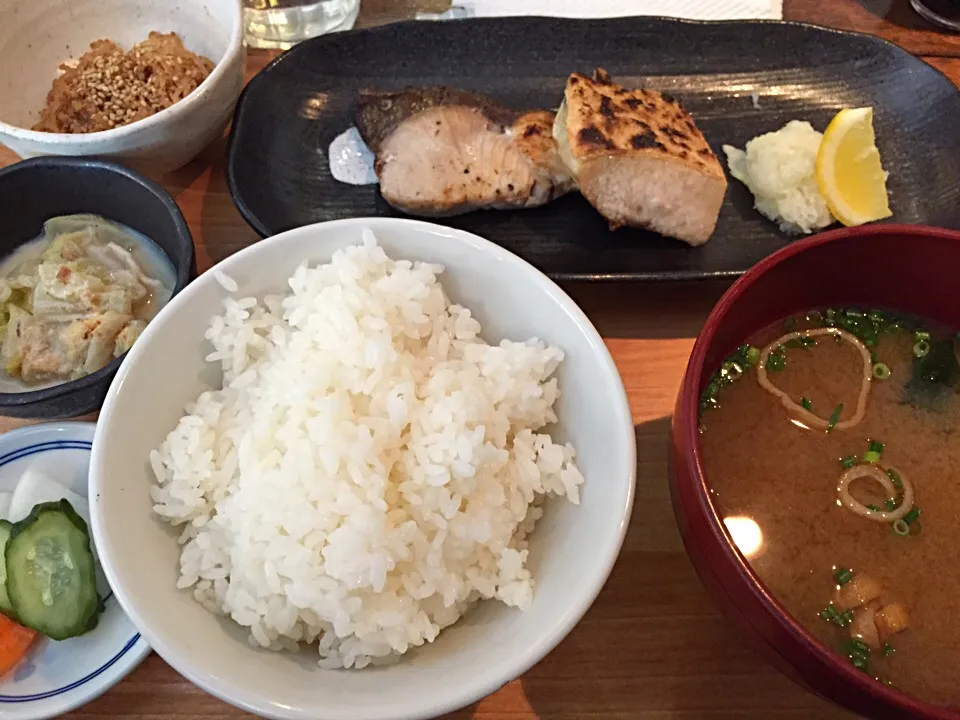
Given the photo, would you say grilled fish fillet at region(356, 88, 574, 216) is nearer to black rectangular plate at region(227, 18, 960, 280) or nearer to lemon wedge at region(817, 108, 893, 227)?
black rectangular plate at region(227, 18, 960, 280)

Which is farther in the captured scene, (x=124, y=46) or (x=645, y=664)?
(x=124, y=46)

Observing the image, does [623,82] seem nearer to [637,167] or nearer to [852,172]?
[637,167]

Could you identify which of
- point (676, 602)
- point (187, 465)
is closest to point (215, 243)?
point (187, 465)

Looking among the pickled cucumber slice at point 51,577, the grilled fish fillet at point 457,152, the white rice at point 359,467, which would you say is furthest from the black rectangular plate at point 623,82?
the pickled cucumber slice at point 51,577

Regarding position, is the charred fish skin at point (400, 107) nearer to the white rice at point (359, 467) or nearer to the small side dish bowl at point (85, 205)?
the small side dish bowl at point (85, 205)

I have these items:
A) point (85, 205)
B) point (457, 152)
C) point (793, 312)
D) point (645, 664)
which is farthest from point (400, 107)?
point (645, 664)

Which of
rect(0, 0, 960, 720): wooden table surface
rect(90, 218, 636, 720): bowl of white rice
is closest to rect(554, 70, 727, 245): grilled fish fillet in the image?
rect(0, 0, 960, 720): wooden table surface

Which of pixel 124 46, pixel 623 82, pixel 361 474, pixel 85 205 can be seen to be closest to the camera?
pixel 361 474

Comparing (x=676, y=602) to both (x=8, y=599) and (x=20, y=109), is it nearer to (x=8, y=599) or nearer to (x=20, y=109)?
(x=8, y=599)
